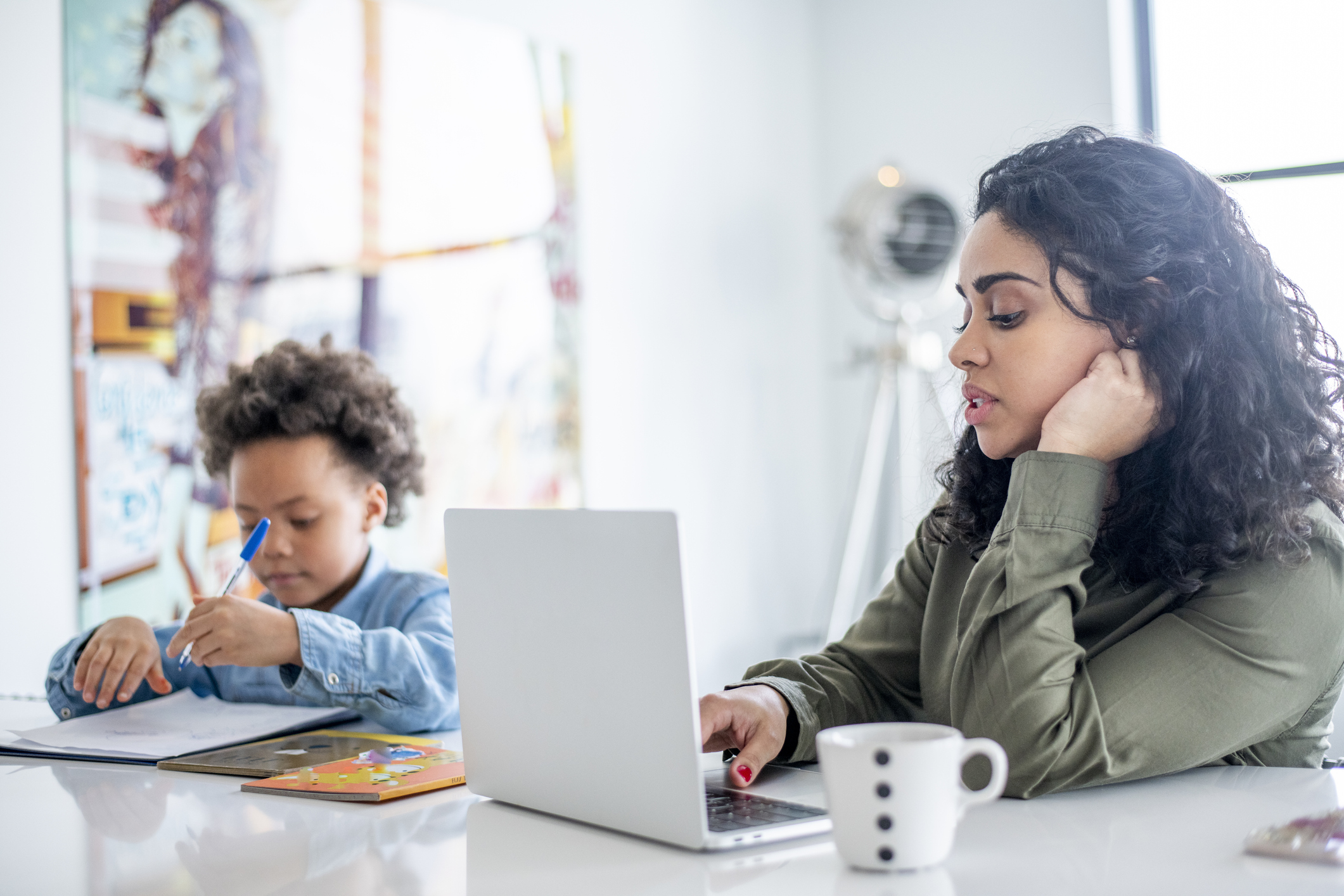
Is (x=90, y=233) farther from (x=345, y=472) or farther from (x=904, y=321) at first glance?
(x=904, y=321)

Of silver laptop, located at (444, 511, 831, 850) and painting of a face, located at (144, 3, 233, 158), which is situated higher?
painting of a face, located at (144, 3, 233, 158)

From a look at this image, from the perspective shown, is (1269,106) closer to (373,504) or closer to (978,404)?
(978,404)

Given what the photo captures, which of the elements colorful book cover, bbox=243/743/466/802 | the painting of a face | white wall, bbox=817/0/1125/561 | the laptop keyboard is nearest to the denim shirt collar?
colorful book cover, bbox=243/743/466/802

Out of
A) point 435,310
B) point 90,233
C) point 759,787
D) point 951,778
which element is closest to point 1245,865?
point 951,778

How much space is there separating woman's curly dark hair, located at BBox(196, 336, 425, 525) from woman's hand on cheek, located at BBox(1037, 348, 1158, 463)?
824mm

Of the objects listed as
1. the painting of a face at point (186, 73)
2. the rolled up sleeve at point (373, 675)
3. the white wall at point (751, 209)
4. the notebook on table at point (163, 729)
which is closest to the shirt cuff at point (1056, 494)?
the rolled up sleeve at point (373, 675)

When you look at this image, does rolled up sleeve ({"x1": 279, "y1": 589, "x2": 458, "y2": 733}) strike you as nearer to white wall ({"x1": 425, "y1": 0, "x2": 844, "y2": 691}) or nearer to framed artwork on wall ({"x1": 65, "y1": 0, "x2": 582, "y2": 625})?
framed artwork on wall ({"x1": 65, "y1": 0, "x2": 582, "y2": 625})

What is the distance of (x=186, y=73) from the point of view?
2123 mm

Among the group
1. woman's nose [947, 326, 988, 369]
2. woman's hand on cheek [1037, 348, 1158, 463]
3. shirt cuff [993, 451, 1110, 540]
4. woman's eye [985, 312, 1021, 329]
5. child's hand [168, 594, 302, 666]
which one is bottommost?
child's hand [168, 594, 302, 666]

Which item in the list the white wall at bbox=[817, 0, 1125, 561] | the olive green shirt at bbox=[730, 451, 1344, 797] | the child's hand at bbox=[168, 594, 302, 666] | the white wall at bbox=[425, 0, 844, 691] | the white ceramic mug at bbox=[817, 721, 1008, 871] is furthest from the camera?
the white wall at bbox=[817, 0, 1125, 561]

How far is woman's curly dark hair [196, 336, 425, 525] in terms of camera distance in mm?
1414

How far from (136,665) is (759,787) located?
0.67 m

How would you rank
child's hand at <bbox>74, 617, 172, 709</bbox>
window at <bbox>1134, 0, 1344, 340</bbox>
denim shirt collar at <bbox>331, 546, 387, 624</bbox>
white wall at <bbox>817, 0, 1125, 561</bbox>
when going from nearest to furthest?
child's hand at <bbox>74, 617, 172, 709</bbox>, denim shirt collar at <bbox>331, 546, 387, 624</bbox>, window at <bbox>1134, 0, 1344, 340</bbox>, white wall at <bbox>817, 0, 1125, 561</bbox>

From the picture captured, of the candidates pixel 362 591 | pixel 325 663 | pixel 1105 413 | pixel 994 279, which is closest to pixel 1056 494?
pixel 1105 413
